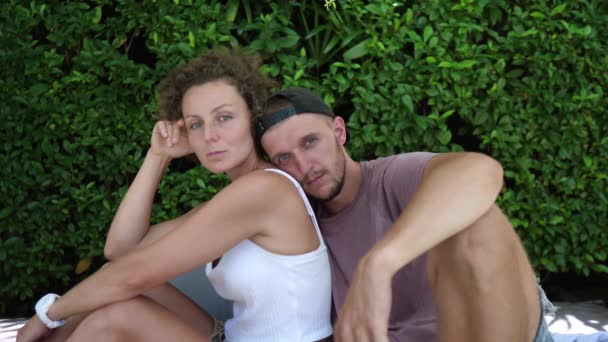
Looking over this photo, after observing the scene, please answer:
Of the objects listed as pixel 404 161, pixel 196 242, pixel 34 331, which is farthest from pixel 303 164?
pixel 34 331

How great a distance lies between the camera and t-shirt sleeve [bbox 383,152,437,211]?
2.33 m

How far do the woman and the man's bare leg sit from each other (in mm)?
514

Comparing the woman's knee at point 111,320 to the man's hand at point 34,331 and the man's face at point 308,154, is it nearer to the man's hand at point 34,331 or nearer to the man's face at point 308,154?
the man's hand at point 34,331

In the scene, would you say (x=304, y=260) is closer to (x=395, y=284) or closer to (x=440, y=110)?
(x=395, y=284)

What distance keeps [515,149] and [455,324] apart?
6.34 feet

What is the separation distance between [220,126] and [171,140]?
1.42 feet

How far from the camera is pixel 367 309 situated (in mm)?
1627

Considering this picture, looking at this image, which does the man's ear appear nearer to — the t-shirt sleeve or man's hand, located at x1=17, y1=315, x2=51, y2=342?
the t-shirt sleeve

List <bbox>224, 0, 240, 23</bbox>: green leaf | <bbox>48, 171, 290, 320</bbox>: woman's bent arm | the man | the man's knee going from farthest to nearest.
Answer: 1. <bbox>224, 0, 240, 23</bbox>: green leaf
2. <bbox>48, 171, 290, 320</bbox>: woman's bent arm
3. the man's knee
4. the man

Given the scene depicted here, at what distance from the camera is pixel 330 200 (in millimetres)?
2609

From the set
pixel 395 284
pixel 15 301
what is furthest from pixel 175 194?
pixel 395 284

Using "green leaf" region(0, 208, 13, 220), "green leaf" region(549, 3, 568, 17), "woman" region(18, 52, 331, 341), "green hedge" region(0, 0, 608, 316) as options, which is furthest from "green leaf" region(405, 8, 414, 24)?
"green leaf" region(0, 208, 13, 220)

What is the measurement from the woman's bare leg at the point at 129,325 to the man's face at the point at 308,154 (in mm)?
673

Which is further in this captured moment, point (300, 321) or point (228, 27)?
point (228, 27)
